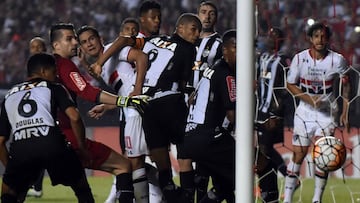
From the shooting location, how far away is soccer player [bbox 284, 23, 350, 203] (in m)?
11.2

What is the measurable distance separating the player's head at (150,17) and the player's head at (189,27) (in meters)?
0.37

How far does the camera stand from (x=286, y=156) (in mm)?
15008

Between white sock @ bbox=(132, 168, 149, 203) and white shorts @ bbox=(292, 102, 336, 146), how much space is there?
7.71 ft

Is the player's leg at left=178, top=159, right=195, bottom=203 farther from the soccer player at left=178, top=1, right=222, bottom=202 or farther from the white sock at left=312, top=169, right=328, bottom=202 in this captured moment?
the white sock at left=312, top=169, right=328, bottom=202

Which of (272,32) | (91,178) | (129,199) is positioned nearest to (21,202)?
(129,199)

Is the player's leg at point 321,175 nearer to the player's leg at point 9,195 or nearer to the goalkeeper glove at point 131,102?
the goalkeeper glove at point 131,102

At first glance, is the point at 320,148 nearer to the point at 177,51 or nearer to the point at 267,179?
the point at 267,179

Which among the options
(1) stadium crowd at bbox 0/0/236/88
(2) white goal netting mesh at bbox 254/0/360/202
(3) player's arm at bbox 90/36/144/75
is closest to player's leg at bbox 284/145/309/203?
(2) white goal netting mesh at bbox 254/0/360/202

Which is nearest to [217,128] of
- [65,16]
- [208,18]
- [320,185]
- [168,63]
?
[168,63]

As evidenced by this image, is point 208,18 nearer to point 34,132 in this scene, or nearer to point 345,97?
point 345,97

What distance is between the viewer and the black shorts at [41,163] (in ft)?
25.5

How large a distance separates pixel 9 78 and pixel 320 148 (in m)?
9.70

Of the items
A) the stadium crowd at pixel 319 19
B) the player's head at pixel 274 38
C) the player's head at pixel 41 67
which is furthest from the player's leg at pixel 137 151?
the stadium crowd at pixel 319 19

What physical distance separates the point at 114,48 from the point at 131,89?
1.71ft
